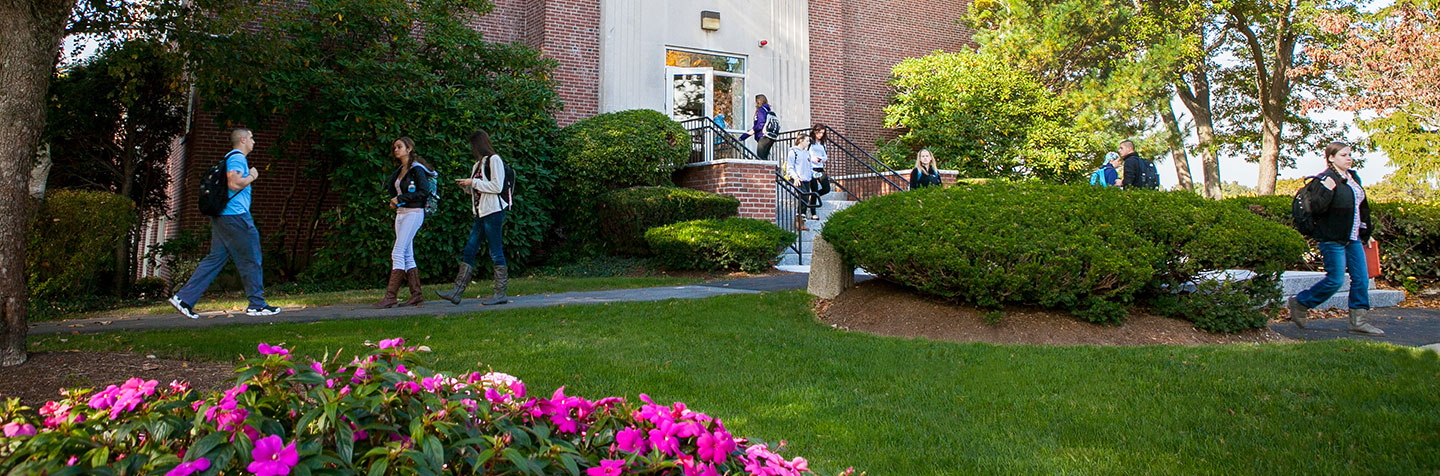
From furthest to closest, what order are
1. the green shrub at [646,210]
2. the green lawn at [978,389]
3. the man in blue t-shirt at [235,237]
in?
the green shrub at [646,210] < the man in blue t-shirt at [235,237] < the green lawn at [978,389]

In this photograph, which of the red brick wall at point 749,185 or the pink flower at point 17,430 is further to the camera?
the red brick wall at point 749,185

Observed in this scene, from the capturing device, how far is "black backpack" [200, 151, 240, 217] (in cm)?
654

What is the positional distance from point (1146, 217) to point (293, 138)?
10.5 m

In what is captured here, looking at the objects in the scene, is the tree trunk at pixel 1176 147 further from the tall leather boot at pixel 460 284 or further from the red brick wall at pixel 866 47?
the tall leather boot at pixel 460 284

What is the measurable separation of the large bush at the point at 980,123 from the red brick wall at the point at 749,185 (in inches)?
226

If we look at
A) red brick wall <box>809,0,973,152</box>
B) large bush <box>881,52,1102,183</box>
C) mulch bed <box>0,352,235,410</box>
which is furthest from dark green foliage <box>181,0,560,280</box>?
large bush <box>881,52,1102,183</box>

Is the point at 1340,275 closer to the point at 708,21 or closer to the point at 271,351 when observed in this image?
the point at 271,351

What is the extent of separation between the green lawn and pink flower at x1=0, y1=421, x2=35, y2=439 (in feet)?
7.35

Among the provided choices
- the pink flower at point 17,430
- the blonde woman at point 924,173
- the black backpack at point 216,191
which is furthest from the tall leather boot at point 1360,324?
the black backpack at point 216,191

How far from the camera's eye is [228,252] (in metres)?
6.90

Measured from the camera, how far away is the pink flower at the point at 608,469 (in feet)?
5.80

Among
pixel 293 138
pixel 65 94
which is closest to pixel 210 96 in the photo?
pixel 293 138

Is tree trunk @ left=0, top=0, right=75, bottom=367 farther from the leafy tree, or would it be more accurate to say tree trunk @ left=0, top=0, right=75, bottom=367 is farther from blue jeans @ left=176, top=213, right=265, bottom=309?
the leafy tree

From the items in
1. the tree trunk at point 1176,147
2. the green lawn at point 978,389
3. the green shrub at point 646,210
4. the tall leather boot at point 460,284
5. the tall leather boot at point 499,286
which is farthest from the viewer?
the tree trunk at point 1176,147
